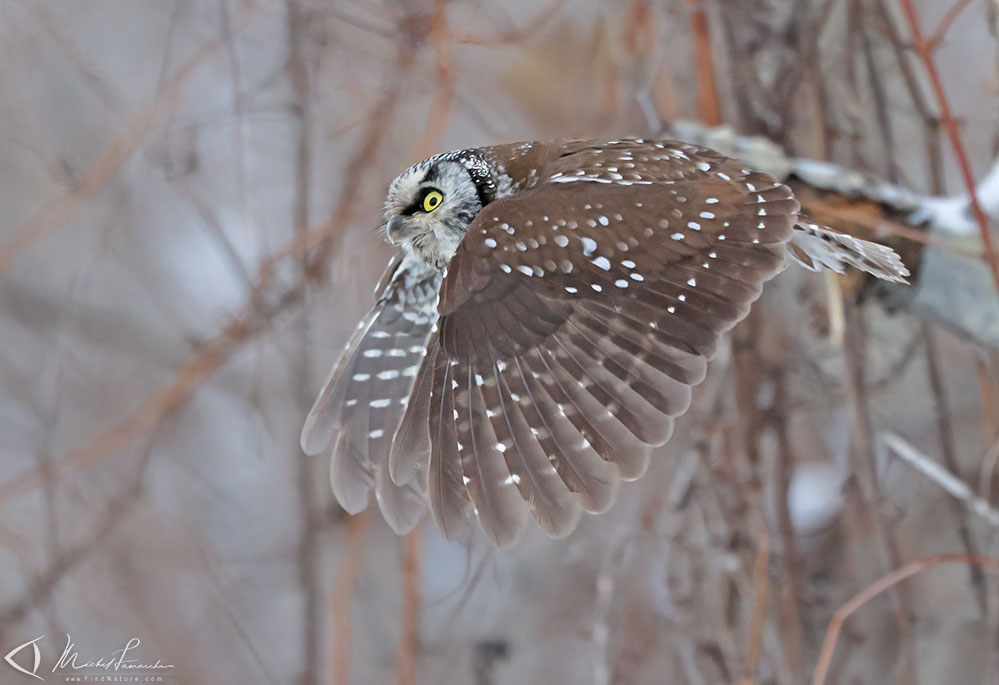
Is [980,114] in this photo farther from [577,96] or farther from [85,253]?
[85,253]

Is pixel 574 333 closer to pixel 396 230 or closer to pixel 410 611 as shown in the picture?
pixel 396 230

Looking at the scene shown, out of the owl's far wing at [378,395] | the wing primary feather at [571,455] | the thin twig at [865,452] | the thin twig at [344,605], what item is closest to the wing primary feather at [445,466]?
the wing primary feather at [571,455]

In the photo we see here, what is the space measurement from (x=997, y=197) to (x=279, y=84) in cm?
212

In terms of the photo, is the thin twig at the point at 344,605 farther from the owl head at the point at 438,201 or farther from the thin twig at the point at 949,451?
the thin twig at the point at 949,451

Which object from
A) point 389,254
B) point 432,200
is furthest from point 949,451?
point 389,254

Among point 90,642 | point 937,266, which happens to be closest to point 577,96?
point 937,266

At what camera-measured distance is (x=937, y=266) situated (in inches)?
97.4

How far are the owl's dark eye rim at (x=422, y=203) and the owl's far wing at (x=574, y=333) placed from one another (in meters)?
0.17

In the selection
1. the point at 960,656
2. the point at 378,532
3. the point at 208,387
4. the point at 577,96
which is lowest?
the point at 960,656

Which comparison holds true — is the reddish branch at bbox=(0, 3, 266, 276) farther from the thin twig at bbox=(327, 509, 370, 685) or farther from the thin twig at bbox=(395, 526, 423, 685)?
the thin twig at bbox=(395, 526, 423, 685)

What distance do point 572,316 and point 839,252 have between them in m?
0.69

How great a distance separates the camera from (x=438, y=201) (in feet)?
6.89

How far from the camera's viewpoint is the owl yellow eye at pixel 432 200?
2.10 meters

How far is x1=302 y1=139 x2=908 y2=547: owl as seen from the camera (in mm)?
1801
